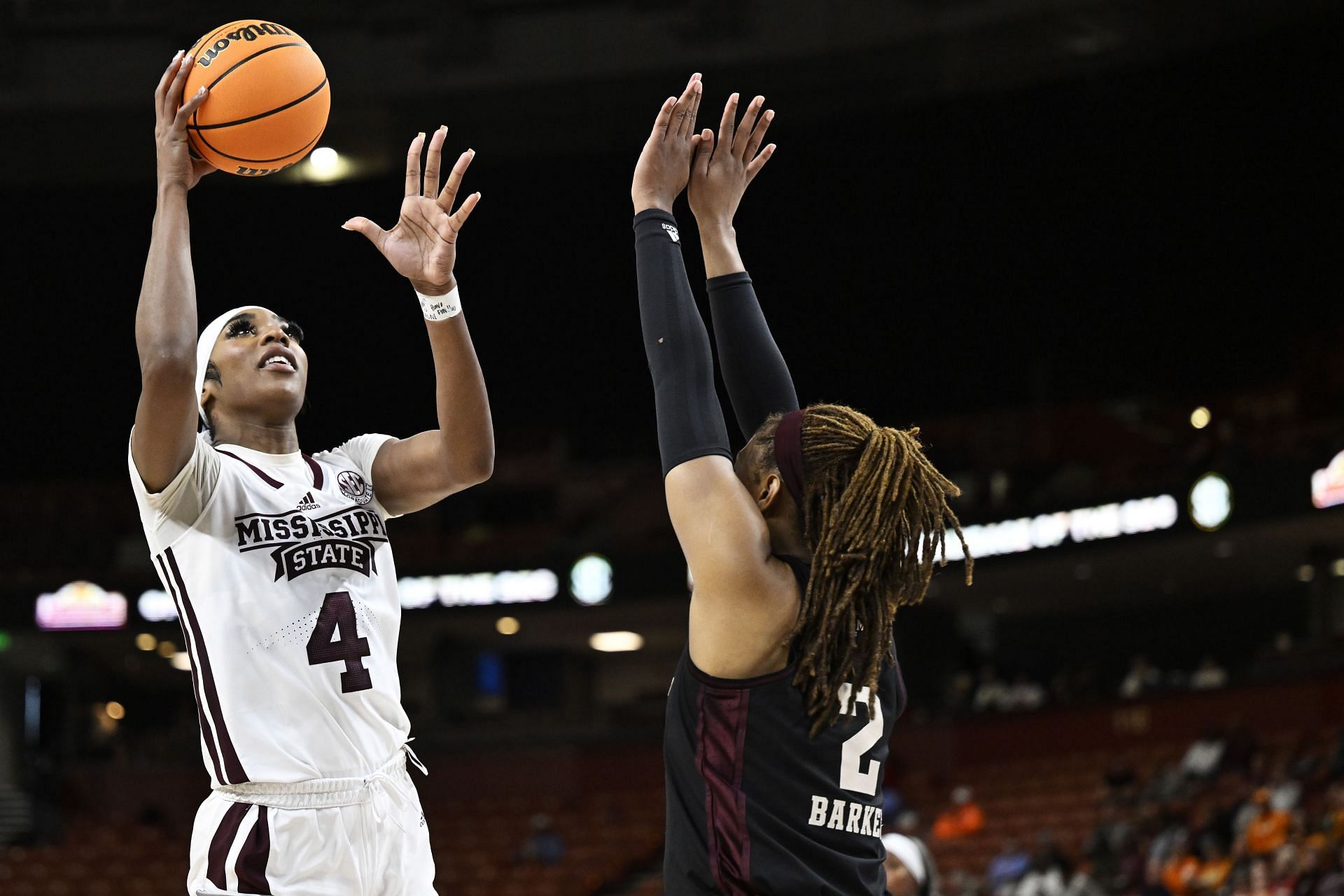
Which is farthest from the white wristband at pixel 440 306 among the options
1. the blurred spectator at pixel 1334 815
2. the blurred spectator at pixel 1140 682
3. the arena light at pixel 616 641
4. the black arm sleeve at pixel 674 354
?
the arena light at pixel 616 641

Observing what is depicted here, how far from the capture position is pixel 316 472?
3844 mm

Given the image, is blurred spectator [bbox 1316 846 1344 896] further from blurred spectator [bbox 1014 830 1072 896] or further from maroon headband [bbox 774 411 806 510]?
maroon headband [bbox 774 411 806 510]

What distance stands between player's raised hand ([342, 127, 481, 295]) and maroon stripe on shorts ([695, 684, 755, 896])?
1.54 metres

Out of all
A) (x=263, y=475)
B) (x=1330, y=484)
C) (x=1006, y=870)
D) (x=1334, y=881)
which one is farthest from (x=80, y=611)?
(x=263, y=475)

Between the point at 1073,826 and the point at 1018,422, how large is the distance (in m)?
6.94

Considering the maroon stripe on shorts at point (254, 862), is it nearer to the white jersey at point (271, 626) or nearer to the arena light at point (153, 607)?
the white jersey at point (271, 626)

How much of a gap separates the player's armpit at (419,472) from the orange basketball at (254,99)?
0.81m

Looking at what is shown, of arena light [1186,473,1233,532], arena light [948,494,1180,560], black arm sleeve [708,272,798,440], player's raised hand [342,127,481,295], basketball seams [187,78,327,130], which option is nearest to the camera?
black arm sleeve [708,272,798,440]

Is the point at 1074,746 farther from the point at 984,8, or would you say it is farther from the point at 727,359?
the point at 727,359

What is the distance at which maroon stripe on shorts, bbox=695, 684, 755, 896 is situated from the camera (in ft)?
8.66

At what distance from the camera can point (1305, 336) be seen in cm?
2184

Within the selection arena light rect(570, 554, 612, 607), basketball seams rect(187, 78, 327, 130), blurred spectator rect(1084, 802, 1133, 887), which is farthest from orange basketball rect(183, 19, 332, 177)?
arena light rect(570, 554, 612, 607)

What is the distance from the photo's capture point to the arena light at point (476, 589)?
818 inches

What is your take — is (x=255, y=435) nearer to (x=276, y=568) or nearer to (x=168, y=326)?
(x=276, y=568)
